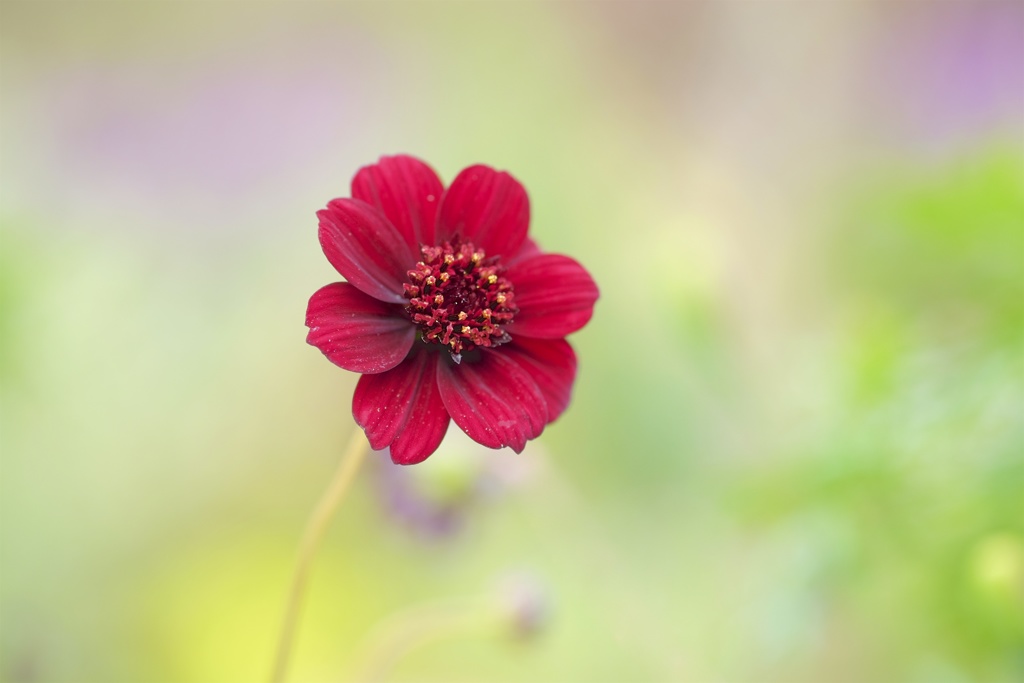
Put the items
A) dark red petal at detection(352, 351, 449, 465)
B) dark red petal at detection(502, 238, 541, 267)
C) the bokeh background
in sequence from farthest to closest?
the bokeh background → dark red petal at detection(502, 238, 541, 267) → dark red petal at detection(352, 351, 449, 465)

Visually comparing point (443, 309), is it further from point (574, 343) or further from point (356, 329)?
point (574, 343)

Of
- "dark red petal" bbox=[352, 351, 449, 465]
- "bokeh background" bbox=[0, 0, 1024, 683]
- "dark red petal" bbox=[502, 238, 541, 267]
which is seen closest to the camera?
"dark red petal" bbox=[352, 351, 449, 465]

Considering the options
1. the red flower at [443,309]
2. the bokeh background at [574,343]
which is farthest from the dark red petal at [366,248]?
the bokeh background at [574,343]

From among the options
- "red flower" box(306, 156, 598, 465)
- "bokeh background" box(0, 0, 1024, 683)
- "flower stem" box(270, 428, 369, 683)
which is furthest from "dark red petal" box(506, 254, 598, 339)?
"bokeh background" box(0, 0, 1024, 683)

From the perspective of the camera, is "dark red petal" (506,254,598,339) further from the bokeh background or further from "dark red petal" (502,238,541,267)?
the bokeh background

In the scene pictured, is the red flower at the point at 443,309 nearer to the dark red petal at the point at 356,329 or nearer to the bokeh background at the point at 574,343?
the dark red petal at the point at 356,329

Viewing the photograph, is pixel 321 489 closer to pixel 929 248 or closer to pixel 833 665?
pixel 833 665

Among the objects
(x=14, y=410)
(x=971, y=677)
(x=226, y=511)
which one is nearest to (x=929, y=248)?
(x=971, y=677)
